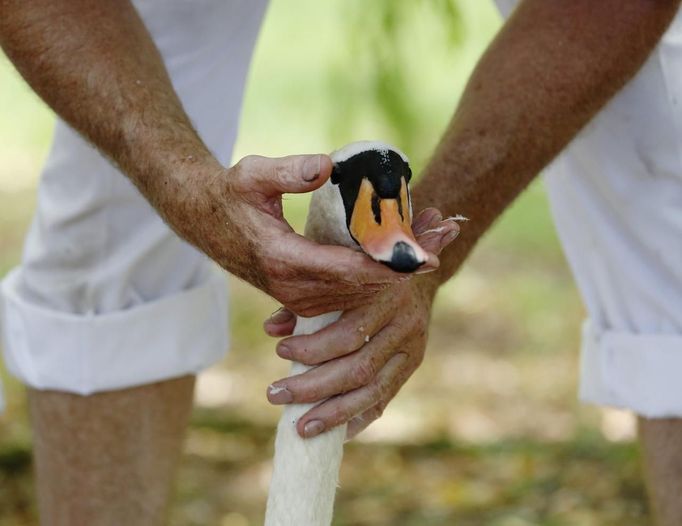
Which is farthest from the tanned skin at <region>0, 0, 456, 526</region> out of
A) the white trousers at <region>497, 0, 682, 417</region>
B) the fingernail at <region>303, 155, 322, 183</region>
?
the white trousers at <region>497, 0, 682, 417</region>

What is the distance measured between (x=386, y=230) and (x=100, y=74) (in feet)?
1.46

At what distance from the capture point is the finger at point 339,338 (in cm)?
125

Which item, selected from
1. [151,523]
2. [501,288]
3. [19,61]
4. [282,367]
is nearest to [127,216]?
[19,61]

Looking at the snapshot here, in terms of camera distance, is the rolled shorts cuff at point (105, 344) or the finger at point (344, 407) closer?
the finger at point (344, 407)

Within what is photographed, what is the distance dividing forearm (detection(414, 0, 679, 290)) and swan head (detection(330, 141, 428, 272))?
1.02 ft

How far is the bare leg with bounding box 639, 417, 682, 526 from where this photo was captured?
1657mm

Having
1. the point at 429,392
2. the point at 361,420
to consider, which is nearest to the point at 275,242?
the point at 361,420

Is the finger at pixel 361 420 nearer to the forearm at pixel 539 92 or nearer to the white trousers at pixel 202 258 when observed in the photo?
the forearm at pixel 539 92

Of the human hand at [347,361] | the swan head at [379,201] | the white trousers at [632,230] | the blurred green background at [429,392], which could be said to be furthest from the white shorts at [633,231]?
the blurred green background at [429,392]

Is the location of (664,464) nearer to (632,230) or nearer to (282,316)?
(632,230)

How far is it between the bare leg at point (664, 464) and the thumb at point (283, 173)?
0.76m

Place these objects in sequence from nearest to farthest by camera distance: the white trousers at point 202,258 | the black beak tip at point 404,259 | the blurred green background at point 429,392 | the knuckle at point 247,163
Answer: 1. the black beak tip at point 404,259
2. the knuckle at point 247,163
3. the white trousers at point 202,258
4. the blurred green background at point 429,392

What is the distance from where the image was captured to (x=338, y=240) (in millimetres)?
1191

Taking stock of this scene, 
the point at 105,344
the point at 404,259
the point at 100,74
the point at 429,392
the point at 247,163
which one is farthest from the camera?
the point at 429,392
